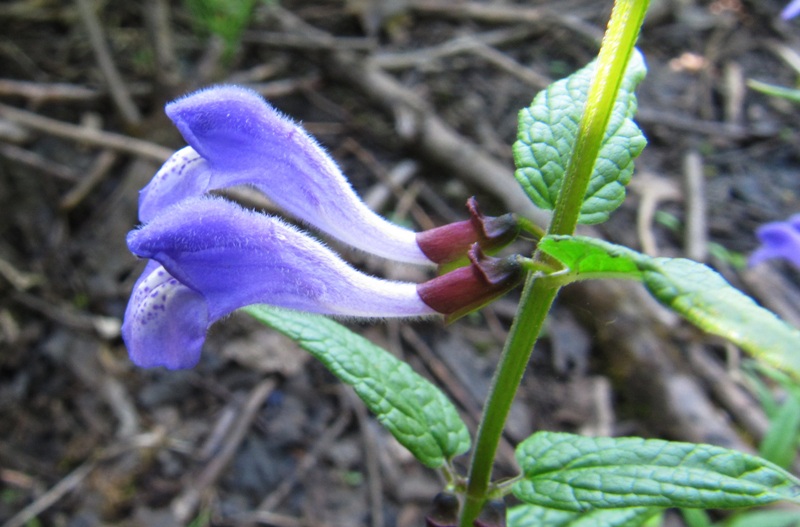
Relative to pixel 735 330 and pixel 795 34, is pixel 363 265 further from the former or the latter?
pixel 795 34

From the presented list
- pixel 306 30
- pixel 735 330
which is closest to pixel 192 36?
pixel 306 30

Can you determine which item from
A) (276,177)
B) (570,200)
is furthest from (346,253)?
(570,200)

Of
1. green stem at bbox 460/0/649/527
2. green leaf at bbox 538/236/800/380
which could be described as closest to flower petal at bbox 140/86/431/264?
green stem at bbox 460/0/649/527

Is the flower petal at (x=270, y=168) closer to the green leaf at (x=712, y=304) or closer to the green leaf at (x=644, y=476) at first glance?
the green leaf at (x=644, y=476)

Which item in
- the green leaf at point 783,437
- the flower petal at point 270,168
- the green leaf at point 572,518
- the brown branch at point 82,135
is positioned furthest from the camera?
the brown branch at point 82,135

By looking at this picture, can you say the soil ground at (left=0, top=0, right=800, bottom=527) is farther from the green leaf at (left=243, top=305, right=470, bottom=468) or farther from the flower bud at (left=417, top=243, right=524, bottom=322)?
the flower bud at (left=417, top=243, right=524, bottom=322)

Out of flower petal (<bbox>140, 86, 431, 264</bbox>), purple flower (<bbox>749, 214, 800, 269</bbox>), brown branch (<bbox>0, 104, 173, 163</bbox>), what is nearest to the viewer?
flower petal (<bbox>140, 86, 431, 264</bbox>)

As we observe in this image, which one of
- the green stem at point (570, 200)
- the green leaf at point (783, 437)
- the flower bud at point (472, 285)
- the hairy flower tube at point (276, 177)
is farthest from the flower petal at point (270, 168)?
the green leaf at point (783, 437)
